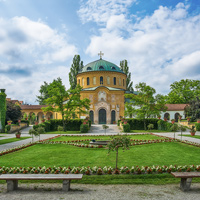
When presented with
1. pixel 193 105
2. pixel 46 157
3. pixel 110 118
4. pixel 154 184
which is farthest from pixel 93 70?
pixel 154 184

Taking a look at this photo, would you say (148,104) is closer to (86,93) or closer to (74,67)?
(86,93)

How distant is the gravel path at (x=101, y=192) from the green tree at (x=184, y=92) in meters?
52.6

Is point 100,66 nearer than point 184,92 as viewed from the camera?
Yes

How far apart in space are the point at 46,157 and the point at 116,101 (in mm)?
32266

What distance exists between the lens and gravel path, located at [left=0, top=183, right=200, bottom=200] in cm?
538

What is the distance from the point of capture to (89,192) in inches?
227

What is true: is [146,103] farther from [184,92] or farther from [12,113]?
[184,92]

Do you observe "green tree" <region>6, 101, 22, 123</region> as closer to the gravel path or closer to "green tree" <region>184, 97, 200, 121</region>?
the gravel path

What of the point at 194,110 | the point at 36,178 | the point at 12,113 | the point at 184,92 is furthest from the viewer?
the point at 184,92

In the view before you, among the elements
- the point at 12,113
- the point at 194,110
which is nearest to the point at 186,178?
the point at 194,110

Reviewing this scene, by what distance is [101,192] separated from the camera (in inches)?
227

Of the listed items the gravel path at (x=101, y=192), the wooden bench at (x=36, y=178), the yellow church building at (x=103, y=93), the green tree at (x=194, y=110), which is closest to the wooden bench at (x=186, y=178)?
the gravel path at (x=101, y=192)

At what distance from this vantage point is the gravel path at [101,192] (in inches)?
212

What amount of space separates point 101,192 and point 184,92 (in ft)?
182
